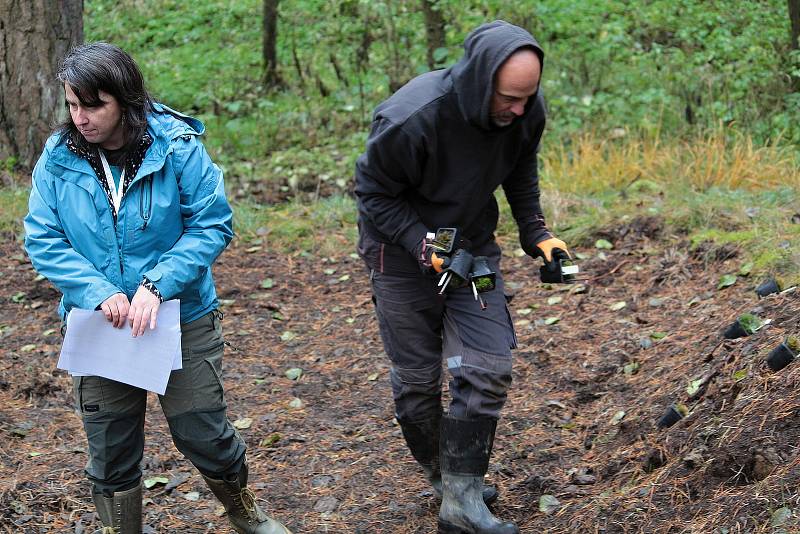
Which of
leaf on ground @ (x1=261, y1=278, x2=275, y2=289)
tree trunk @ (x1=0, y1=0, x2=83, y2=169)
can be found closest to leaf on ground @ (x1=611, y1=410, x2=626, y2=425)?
leaf on ground @ (x1=261, y1=278, x2=275, y2=289)

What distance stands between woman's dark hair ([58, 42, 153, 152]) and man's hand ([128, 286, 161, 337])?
51cm

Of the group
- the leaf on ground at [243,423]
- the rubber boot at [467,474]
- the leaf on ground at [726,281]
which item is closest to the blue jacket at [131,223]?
the rubber boot at [467,474]

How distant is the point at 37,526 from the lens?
4.00 m

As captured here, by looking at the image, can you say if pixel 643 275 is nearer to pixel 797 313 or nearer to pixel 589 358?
pixel 589 358

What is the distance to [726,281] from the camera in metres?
5.88

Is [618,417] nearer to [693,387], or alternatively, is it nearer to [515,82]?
[693,387]

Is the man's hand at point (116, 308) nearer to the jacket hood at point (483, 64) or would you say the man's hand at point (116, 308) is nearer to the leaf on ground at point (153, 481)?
the jacket hood at point (483, 64)

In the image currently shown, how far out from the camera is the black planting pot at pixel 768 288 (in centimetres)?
520

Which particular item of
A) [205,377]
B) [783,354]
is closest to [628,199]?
[783,354]

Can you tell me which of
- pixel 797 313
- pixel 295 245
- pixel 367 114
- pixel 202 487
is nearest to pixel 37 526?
pixel 202 487

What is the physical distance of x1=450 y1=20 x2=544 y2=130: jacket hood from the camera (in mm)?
3156

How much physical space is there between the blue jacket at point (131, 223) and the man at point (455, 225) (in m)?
0.65

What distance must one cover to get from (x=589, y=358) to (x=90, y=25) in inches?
444

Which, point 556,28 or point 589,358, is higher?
point 556,28
